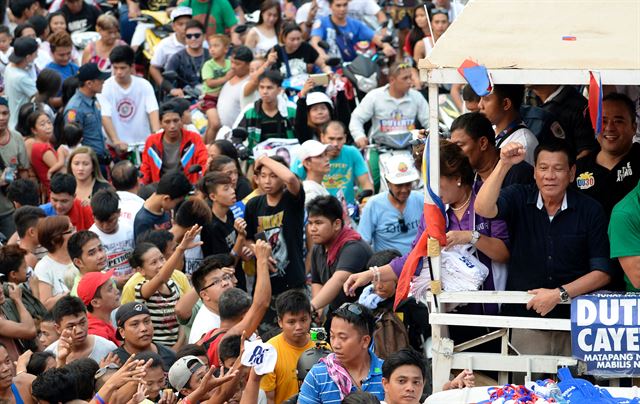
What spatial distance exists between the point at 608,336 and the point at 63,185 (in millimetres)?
6901

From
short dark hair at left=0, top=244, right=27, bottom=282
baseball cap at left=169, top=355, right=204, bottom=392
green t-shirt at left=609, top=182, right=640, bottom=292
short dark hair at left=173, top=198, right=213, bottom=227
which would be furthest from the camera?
short dark hair at left=173, top=198, right=213, bottom=227

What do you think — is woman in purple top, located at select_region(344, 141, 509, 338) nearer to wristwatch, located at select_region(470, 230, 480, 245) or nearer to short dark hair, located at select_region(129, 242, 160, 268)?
wristwatch, located at select_region(470, 230, 480, 245)

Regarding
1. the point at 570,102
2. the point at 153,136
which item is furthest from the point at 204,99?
the point at 570,102

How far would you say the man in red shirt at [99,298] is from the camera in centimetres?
1073

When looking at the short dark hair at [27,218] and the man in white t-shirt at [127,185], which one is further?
the man in white t-shirt at [127,185]

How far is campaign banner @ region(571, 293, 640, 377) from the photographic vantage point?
7.74 meters

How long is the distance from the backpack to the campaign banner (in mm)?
2202

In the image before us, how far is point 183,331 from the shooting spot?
1114cm

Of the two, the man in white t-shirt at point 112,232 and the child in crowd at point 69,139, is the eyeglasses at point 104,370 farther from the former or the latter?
the child in crowd at point 69,139

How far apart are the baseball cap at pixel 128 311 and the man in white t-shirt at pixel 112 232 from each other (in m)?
2.14

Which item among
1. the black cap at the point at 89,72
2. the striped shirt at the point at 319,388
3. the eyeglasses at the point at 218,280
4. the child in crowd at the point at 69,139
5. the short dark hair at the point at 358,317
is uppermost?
the short dark hair at the point at 358,317

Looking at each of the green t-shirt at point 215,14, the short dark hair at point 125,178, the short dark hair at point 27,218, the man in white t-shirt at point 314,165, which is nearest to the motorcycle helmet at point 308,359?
the man in white t-shirt at point 314,165

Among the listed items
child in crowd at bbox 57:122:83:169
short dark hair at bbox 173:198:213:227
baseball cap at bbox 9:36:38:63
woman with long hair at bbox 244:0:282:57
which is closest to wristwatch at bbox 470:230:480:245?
short dark hair at bbox 173:198:213:227

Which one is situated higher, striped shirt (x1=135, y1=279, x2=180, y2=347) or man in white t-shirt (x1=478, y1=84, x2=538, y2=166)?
man in white t-shirt (x1=478, y1=84, x2=538, y2=166)
